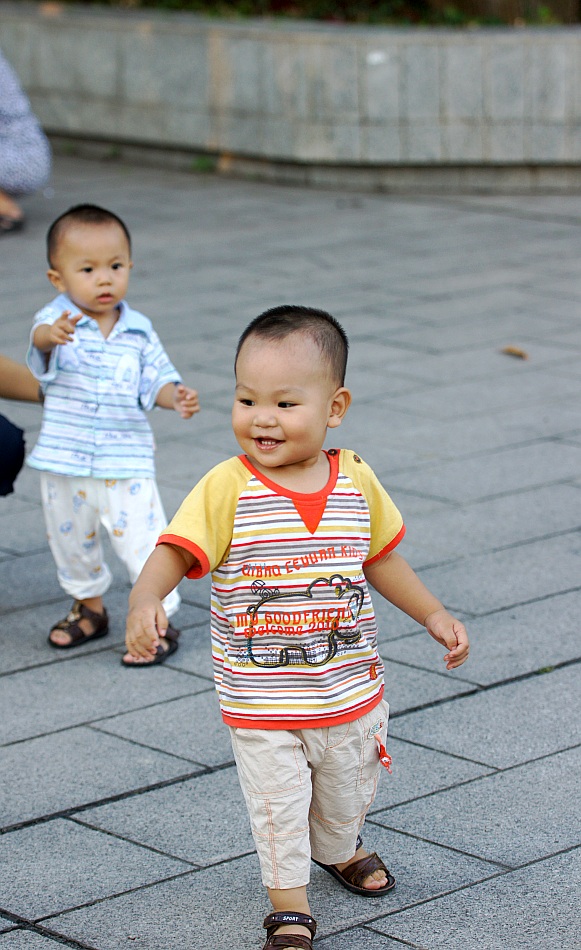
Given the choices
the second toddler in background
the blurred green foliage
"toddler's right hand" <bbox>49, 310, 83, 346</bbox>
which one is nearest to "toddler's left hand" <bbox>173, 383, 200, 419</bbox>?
the second toddler in background

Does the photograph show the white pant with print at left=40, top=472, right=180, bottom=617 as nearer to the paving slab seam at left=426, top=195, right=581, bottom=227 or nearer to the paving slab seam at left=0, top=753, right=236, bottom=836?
the paving slab seam at left=0, top=753, right=236, bottom=836

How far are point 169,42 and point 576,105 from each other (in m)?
3.55

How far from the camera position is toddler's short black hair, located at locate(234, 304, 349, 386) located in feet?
8.32

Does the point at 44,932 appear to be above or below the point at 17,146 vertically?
above

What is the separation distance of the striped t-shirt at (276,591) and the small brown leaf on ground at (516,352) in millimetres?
4382

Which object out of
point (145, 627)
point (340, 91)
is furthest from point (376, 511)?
point (340, 91)

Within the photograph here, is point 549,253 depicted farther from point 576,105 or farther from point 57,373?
point 57,373

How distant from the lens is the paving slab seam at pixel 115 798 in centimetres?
304

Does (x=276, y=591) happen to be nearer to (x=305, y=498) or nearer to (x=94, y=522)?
(x=305, y=498)

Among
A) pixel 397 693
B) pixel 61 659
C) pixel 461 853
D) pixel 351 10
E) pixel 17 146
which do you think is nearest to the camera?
pixel 461 853

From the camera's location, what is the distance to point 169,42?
39.0ft

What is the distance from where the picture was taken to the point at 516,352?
6.84 meters

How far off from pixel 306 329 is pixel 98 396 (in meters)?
1.46

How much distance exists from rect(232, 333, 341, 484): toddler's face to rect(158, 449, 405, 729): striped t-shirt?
0.24 feet
